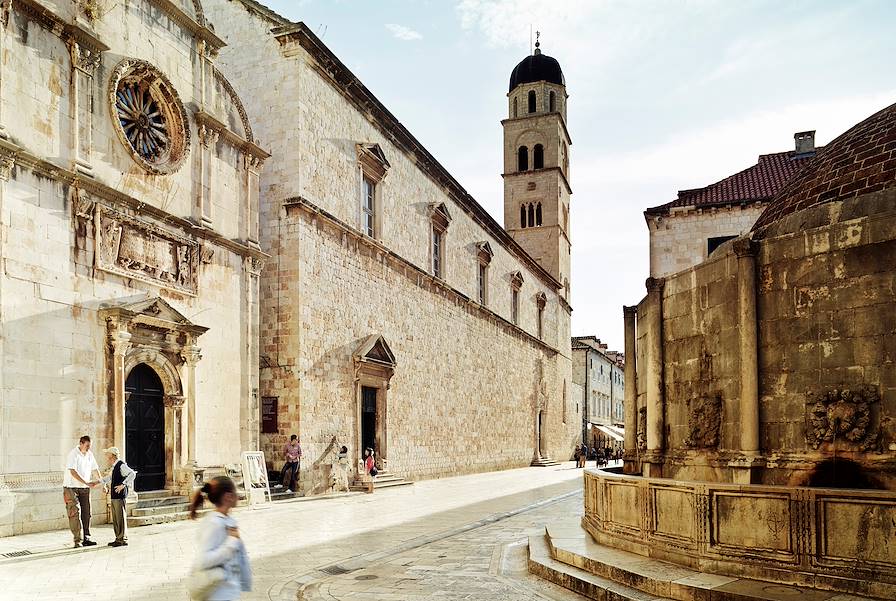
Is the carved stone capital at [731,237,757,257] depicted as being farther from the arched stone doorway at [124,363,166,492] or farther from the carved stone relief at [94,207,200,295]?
the arched stone doorway at [124,363,166,492]

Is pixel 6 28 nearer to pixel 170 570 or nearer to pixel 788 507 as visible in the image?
pixel 170 570

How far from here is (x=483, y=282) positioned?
35.7 m

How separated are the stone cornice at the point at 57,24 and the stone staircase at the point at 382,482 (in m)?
12.1

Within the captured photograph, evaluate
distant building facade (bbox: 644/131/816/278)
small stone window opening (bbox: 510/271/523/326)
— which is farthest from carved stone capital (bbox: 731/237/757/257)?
small stone window opening (bbox: 510/271/523/326)

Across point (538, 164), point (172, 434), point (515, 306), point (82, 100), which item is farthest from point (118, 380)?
point (538, 164)

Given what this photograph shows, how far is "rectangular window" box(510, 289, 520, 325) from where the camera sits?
4019cm

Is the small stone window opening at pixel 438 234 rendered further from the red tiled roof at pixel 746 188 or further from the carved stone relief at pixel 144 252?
the carved stone relief at pixel 144 252

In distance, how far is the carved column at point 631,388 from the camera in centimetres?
1133

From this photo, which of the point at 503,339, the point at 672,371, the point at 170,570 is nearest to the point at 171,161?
the point at 170,570

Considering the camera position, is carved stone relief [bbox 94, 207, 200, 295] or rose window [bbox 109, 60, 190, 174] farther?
rose window [bbox 109, 60, 190, 174]

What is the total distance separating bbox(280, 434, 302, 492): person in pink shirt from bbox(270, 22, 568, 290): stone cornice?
9.70 meters

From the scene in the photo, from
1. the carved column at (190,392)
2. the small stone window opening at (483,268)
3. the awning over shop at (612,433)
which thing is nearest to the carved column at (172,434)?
the carved column at (190,392)

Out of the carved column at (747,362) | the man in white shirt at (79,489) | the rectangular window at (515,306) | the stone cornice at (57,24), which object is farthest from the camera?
the rectangular window at (515,306)

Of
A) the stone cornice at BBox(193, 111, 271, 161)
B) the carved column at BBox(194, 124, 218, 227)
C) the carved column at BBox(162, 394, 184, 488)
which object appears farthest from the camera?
the stone cornice at BBox(193, 111, 271, 161)
